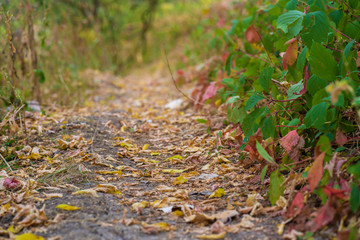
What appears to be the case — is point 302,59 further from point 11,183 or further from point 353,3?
point 11,183

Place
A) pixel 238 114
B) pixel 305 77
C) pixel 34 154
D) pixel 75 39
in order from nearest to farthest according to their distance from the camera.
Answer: pixel 305 77
pixel 238 114
pixel 34 154
pixel 75 39

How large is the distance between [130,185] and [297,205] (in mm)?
851

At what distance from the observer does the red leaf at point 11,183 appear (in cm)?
171

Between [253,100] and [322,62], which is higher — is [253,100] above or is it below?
below

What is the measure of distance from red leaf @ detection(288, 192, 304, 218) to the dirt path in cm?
6

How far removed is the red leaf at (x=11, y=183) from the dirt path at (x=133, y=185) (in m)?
0.04

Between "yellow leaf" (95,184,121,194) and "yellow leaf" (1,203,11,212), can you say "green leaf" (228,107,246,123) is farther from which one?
"yellow leaf" (1,203,11,212)

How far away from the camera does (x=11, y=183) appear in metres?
1.72

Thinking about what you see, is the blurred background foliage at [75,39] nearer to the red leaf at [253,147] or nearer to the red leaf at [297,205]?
the red leaf at [253,147]

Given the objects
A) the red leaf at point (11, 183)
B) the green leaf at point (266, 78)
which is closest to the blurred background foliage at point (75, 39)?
the red leaf at point (11, 183)

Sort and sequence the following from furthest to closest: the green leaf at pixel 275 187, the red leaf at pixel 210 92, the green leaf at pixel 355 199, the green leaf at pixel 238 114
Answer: the red leaf at pixel 210 92, the green leaf at pixel 238 114, the green leaf at pixel 275 187, the green leaf at pixel 355 199

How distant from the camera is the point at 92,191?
5.37ft

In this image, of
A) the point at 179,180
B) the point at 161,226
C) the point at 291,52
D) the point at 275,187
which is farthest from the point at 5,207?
the point at 291,52

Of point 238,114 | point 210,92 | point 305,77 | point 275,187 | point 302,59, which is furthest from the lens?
point 210,92
